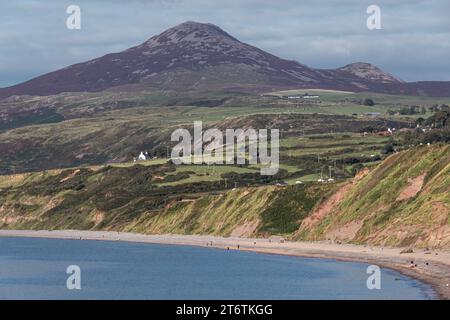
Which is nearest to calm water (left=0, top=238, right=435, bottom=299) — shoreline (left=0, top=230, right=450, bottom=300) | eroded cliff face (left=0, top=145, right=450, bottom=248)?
shoreline (left=0, top=230, right=450, bottom=300)

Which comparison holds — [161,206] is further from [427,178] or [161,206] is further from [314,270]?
[314,270]

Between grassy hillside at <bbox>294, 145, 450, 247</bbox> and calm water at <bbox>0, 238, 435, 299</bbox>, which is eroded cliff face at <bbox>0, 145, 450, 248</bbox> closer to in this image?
grassy hillside at <bbox>294, 145, 450, 247</bbox>

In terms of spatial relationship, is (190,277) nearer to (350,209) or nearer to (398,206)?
(398,206)

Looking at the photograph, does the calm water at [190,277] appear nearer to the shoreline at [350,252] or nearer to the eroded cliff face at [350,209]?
the shoreline at [350,252]

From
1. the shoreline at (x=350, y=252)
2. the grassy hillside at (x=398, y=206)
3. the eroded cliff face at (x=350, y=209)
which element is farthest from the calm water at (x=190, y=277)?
the eroded cliff face at (x=350, y=209)

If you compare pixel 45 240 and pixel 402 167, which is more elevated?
pixel 402 167

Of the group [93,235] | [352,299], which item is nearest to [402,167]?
[352,299]
